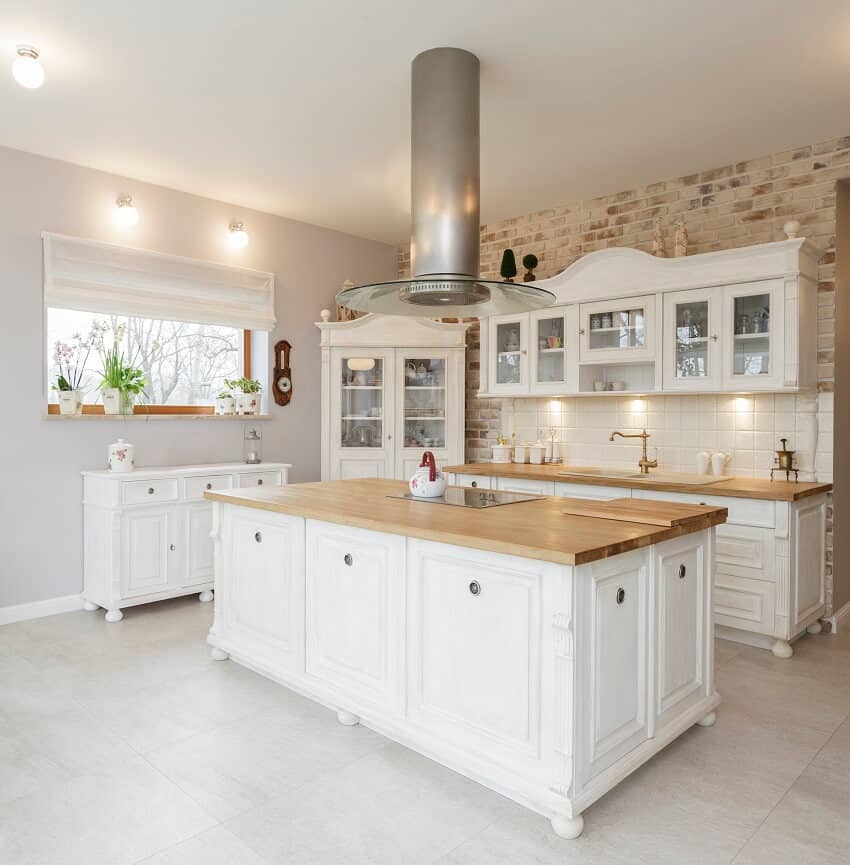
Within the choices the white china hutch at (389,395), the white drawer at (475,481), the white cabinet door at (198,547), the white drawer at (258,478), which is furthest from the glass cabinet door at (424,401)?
the white cabinet door at (198,547)

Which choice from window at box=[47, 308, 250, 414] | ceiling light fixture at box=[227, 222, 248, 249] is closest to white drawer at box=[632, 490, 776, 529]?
window at box=[47, 308, 250, 414]

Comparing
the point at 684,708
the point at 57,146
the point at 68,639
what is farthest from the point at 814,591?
the point at 57,146

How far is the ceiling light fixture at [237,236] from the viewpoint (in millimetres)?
5016

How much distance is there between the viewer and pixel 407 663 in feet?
8.09

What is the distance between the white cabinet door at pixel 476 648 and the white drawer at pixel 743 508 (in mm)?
1929

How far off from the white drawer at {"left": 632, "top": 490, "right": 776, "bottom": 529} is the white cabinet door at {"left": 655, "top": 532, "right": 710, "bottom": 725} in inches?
44.9

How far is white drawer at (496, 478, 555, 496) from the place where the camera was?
171 inches

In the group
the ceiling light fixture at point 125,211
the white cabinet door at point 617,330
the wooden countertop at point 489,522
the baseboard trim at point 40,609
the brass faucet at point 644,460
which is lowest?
the baseboard trim at point 40,609

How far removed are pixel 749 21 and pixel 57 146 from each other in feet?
12.0

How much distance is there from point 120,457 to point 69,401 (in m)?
0.47

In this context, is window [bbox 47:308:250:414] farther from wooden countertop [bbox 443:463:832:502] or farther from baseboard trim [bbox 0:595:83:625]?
wooden countertop [bbox 443:463:832:502]

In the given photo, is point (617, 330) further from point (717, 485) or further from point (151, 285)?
point (151, 285)

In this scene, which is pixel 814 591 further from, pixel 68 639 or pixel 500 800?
pixel 68 639

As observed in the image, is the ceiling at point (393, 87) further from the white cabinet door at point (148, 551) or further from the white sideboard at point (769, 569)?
the white cabinet door at point (148, 551)
